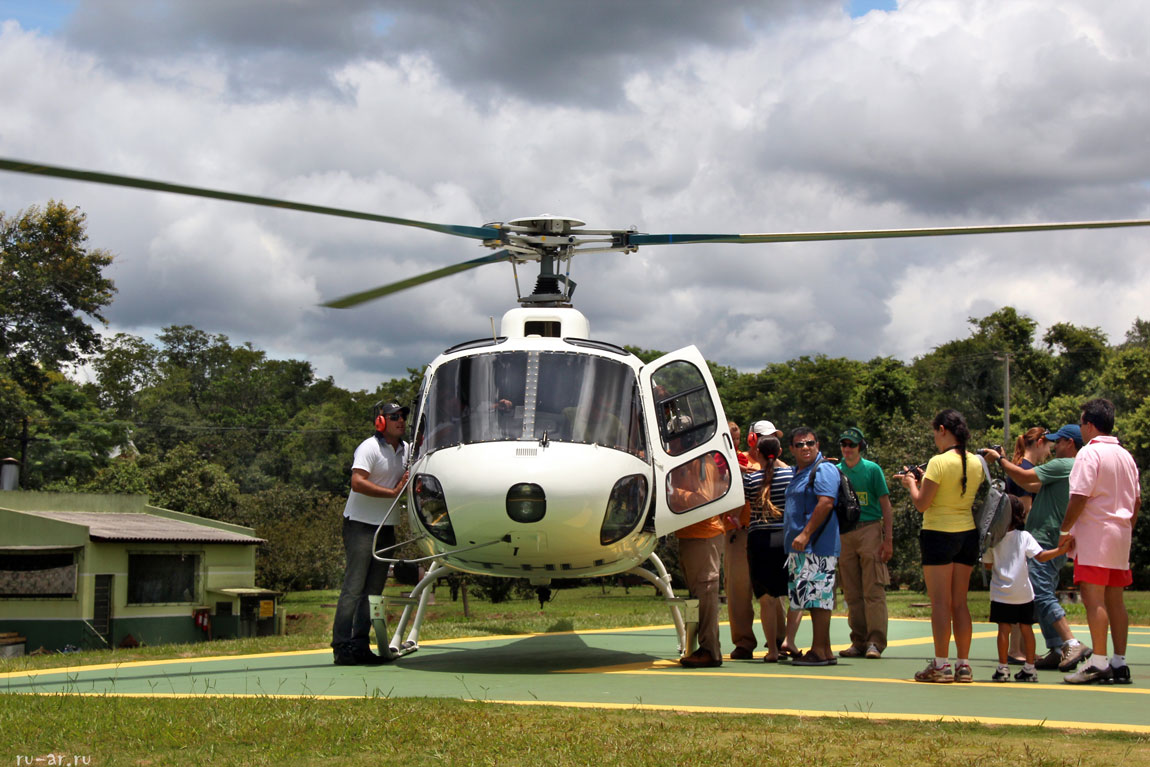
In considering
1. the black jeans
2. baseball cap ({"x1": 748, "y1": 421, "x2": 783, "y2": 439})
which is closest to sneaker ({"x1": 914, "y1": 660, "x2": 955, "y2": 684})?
baseball cap ({"x1": 748, "y1": 421, "x2": 783, "y2": 439})

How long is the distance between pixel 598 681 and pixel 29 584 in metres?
28.3

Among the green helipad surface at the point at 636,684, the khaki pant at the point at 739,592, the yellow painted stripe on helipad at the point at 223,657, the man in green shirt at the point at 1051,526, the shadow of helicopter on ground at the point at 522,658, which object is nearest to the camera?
the green helipad surface at the point at 636,684

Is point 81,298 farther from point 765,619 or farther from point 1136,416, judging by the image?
point 765,619

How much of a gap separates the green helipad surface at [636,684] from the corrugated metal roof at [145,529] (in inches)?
944

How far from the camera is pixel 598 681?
783 cm

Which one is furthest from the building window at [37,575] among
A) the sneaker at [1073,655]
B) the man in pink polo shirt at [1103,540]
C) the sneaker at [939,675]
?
the man in pink polo shirt at [1103,540]

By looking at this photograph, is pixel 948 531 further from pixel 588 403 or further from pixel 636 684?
pixel 588 403

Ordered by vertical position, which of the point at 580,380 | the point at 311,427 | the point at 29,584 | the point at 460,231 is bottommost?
the point at 29,584

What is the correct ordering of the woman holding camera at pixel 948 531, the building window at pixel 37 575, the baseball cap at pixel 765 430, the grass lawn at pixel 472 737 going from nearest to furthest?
the grass lawn at pixel 472 737 → the woman holding camera at pixel 948 531 → the baseball cap at pixel 765 430 → the building window at pixel 37 575

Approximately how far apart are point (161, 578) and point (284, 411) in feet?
204

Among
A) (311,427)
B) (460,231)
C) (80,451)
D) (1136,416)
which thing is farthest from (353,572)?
(311,427)

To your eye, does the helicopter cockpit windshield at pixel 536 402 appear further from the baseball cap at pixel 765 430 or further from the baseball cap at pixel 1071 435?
the baseball cap at pixel 1071 435

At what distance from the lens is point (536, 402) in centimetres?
839

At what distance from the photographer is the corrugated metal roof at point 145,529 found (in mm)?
31722
